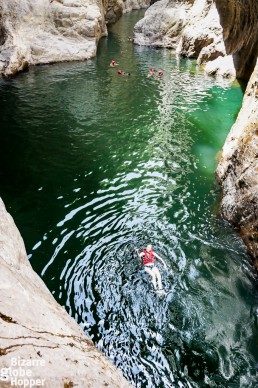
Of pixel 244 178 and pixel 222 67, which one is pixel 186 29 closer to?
pixel 222 67

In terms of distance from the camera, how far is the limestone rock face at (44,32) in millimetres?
29297

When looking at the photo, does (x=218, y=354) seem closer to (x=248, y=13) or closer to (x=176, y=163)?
(x=176, y=163)

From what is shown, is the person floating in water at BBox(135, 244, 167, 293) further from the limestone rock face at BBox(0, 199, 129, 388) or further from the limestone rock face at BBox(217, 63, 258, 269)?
the limestone rock face at BBox(0, 199, 129, 388)

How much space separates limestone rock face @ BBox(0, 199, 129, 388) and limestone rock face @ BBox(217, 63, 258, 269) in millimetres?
6885

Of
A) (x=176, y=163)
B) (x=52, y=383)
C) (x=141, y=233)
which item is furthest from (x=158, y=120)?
(x=52, y=383)

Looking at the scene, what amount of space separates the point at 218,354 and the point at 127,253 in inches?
159

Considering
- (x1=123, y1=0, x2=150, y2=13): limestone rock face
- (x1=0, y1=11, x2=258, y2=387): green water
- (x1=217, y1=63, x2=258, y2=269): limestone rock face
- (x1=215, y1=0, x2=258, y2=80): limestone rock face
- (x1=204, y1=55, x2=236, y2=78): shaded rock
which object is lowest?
(x1=0, y1=11, x2=258, y2=387): green water

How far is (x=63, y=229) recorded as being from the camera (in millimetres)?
11094

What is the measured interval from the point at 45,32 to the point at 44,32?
113 millimetres

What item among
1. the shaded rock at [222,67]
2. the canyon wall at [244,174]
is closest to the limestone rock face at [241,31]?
the shaded rock at [222,67]

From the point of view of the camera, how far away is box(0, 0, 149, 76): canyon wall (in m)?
29.3

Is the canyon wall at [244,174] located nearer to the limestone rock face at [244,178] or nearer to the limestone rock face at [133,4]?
the limestone rock face at [244,178]

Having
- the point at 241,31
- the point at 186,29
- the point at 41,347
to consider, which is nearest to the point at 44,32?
Answer: the point at 186,29

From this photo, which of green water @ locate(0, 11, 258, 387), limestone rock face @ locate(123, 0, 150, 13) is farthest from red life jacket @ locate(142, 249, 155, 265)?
limestone rock face @ locate(123, 0, 150, 13)
